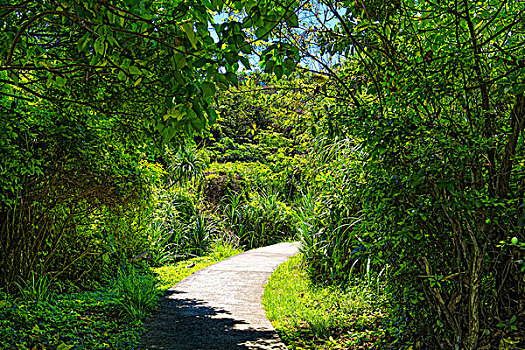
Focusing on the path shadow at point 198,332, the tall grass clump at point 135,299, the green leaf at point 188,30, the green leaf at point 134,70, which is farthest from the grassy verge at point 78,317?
the green leaf at point 188,30

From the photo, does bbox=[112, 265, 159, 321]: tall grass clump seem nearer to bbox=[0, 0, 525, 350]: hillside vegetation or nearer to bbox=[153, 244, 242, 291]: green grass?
bbox=[0, 0, 525, 350]: hillside vegetation

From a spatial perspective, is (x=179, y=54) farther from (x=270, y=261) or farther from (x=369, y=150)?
(x=270, y=261)

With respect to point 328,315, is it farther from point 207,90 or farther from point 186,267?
point 186,267

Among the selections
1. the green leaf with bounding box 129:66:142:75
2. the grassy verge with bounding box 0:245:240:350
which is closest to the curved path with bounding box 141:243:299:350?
the grassy verge with bounding box 0:245:240:350

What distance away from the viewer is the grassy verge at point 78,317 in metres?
3.95

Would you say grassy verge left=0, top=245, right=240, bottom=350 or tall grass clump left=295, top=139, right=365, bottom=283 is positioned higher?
tall grass clump left=295, top=139, right=365, bottom=283

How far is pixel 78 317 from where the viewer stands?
4.80 meters

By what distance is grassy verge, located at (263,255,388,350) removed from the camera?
4.18 metres

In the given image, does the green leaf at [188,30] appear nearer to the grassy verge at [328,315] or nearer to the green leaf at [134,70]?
the green leaf at [134,70]

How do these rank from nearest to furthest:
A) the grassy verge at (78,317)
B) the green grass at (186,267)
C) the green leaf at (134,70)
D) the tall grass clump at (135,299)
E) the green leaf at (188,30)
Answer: the green leaf at (188,30) → the green leaf at (134,70) → the grassy verge at (78,317) → the tall grass clump at (135,299) → the green grass at (186,267)

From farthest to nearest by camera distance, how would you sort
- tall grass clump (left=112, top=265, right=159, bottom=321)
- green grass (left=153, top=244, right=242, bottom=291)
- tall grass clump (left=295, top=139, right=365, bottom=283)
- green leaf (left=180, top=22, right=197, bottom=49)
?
green grass (left=153, top=244, right=242, bottom=291), tall grass clump (left=295, top=139, right=365, bottom=283), tall grass clump (left=112, top=265, right=159, bottom=321), green leaf (left=180, top=22, right=197, bottom=49)

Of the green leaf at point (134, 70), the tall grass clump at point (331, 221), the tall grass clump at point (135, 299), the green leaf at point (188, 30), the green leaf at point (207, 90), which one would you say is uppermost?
the green leaf at point (134, 70)

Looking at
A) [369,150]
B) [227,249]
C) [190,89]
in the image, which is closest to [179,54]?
[190,89]

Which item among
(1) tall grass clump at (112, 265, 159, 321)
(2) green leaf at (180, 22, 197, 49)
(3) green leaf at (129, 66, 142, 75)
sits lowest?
(1) tall grass clump at (112, 265, 159, 321)
